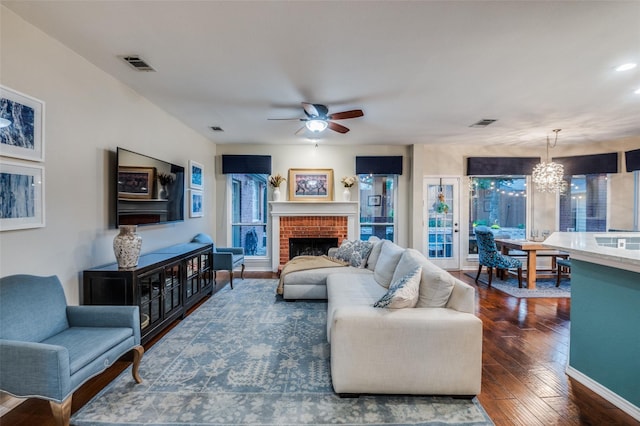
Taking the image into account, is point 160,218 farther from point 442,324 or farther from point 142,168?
point 442,324

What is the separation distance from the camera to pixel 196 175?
196 inches

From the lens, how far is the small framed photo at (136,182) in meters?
2.95

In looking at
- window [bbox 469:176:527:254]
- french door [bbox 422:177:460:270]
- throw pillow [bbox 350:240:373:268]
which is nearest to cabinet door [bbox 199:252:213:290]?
throw pillow [bbox 350:240:373:268]

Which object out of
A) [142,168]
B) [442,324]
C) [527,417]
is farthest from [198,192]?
[527,417]

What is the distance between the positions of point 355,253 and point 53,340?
3.33 m

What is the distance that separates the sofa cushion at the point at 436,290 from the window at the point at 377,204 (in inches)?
156

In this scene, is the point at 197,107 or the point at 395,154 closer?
the point at 197,107

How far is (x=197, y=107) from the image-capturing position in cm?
378

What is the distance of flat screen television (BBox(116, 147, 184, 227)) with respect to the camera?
295 cm

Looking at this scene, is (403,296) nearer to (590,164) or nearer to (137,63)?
(137,63)

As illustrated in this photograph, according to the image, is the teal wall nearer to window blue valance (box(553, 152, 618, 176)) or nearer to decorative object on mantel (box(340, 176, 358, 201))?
decorative object on mantel (box(340, 176, 358, 201))

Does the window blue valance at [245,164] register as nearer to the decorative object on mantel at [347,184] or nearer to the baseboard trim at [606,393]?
the decorative object on mantel at [347,184]

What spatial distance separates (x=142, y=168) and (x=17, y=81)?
1318 mm

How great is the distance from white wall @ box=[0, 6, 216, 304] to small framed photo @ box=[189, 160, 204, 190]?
1.33 m
